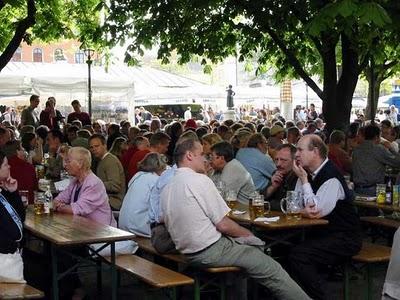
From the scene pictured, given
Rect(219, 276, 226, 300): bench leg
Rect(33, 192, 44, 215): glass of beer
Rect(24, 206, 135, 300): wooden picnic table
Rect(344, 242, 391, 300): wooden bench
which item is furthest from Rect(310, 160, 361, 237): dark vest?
Rect(33, 192, 44, 215): glass of beer

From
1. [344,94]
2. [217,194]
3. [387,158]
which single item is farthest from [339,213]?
[344,94]

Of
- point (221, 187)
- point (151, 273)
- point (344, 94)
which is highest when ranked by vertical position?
point (344, 94)

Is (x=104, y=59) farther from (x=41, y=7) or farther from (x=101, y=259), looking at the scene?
(x=101, y=259)

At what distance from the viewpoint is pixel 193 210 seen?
240 inches

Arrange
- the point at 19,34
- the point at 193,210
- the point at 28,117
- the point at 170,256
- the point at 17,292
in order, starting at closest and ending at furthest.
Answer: the point at 17,292 < the point at 193,210 < the point at 170,256 < the point at 19,34 < the point at 28,117

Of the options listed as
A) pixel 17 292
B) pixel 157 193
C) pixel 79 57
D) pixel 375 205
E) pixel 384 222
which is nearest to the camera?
pixel 17 292

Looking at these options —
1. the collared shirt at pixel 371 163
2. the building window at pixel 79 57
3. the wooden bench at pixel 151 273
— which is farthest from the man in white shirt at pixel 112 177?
the building window at pixel 79 57

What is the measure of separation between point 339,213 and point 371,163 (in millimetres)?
4070

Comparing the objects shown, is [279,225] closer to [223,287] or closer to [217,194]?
[223,287]

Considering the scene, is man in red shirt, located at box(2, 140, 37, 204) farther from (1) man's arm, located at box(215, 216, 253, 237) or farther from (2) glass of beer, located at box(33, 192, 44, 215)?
(1) man's arm, located at box(215, 216, 253, 237)

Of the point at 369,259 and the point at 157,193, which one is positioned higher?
the point at 157,193

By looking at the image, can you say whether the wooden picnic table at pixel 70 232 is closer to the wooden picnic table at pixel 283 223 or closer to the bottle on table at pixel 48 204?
the bottle on table at pixel 48 204

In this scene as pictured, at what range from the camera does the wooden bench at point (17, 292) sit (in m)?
5.30

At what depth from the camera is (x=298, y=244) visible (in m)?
7.14
